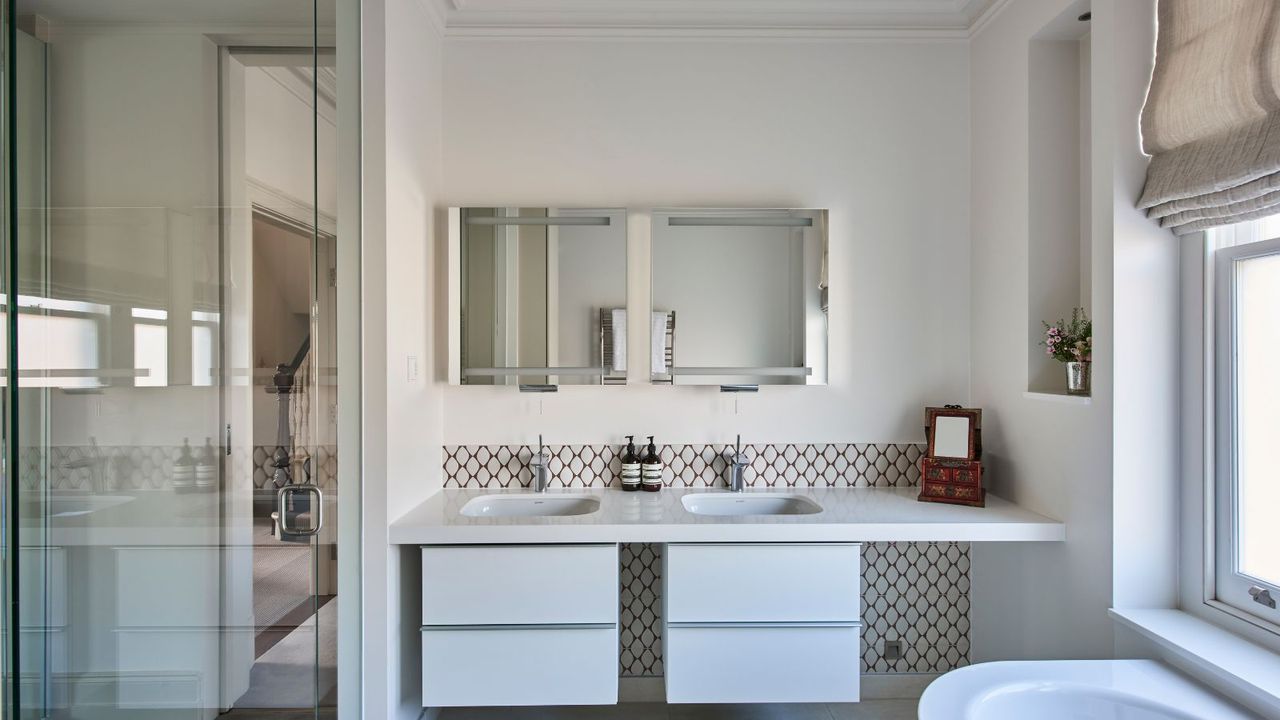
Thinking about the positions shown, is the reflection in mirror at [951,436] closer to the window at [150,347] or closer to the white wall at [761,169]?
the white wall at [761,169]

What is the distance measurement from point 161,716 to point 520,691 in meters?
1.06

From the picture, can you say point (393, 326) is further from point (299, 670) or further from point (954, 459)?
point (954, 459)

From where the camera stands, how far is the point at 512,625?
2.09m

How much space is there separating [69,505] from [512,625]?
129 centimetres

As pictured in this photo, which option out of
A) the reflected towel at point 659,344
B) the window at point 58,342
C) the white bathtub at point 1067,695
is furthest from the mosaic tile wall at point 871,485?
the window at point 58,342

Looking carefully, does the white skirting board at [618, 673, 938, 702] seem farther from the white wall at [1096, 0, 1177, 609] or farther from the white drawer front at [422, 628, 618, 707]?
the white wall at [1096, 0, 1177, 609]

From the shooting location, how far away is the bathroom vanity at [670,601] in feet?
6.84

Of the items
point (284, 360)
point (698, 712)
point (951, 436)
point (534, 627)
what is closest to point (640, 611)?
point (698, 712)

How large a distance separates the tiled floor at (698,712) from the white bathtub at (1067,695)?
1091 mm

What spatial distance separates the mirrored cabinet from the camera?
253cm

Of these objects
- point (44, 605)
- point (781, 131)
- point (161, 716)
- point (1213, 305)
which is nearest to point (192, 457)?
point (44, 605)

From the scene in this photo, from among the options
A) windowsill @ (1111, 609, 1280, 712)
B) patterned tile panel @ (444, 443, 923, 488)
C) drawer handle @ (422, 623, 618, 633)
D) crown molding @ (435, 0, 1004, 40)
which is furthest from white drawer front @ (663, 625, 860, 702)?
crown molding @ (435, 0, 1004, 40)

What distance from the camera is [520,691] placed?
2.09m

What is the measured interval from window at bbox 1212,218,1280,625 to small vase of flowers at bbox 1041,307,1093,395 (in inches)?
13.0
